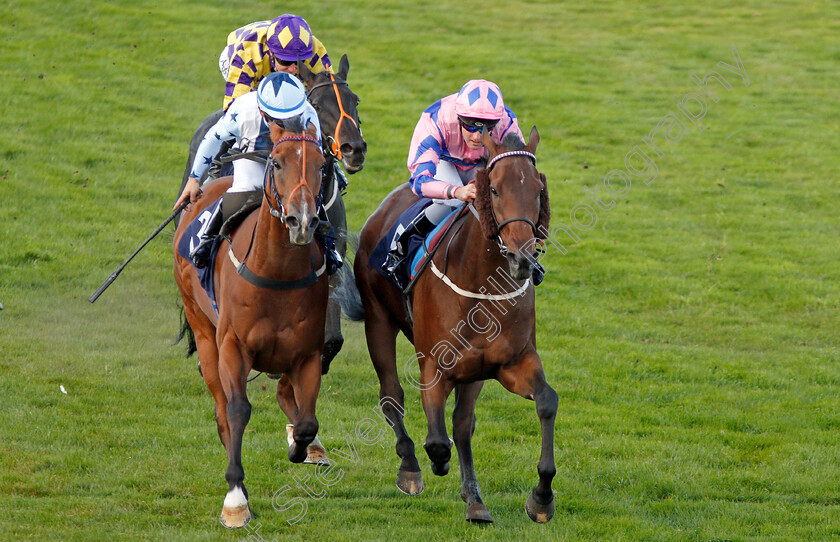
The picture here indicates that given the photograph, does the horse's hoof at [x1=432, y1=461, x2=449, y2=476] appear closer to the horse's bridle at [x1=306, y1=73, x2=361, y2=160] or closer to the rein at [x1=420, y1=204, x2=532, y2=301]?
the rein at [x1=420, y1=204, x2=532, y2=301]

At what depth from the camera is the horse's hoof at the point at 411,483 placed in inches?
257

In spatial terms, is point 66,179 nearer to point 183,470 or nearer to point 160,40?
point 160,40

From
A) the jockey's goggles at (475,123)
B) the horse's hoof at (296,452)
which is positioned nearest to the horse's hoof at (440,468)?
the horse's hoof at (296,452)

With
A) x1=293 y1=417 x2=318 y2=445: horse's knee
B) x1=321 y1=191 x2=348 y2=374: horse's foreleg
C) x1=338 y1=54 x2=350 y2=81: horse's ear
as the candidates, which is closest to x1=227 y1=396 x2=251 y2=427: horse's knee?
x1=293 y1=417 x2=318 y2=445: horse's knee

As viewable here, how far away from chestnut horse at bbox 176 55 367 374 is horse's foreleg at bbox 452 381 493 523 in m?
1.01

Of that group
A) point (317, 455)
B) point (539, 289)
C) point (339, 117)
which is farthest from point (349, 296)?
point (539, 289)

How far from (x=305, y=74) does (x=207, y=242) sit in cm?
208

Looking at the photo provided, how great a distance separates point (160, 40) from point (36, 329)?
41.6 ft

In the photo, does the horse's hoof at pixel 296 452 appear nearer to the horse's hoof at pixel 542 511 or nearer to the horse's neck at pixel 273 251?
the horse's neck at pixel 273 251

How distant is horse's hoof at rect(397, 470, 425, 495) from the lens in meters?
6.54

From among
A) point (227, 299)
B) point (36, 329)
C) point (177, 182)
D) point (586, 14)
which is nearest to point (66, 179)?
point (177, 182)

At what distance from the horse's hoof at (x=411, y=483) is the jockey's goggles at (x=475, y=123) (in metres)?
2.40

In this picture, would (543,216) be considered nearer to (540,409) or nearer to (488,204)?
(488,204)

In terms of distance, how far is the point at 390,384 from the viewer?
22.9 ft
